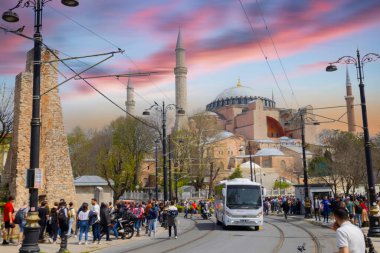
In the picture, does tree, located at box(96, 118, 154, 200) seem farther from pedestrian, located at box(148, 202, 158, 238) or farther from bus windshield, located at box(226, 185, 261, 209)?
pedestrian, located at box(148, 202, 158, 238)

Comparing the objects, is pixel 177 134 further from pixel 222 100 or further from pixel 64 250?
pixel 222 100

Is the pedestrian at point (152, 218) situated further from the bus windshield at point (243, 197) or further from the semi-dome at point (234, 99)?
the semi-dome at point (234, 99)

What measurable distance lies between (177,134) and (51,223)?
4149 centimetres

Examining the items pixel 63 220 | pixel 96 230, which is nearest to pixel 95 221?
pixel 96 230

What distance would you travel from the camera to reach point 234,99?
109 metres

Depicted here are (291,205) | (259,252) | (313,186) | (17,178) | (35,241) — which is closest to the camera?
(35,241)

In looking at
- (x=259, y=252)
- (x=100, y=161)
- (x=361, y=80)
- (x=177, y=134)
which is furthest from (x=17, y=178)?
(x=177, y=134)

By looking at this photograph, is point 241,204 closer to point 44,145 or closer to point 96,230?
point 96,230

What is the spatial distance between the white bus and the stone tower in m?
7.50

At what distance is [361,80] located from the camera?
1627cm

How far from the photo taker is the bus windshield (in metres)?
18.2

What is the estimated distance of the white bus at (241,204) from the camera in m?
17.8

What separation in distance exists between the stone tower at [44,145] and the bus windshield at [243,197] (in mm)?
7701

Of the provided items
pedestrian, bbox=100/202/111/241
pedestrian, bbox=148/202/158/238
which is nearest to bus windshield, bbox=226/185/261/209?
pedestrian, bbox=148/202/158/238
